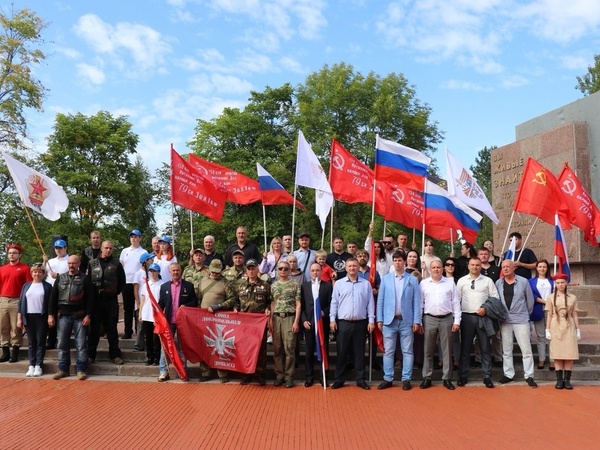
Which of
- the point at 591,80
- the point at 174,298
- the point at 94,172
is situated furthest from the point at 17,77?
the point at 591,80

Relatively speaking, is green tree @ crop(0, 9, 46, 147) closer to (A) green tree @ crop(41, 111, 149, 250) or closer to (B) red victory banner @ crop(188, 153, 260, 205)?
(A) green tree @ crop(41, 111, 149, 250)

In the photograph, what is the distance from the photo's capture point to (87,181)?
29641 millimetres

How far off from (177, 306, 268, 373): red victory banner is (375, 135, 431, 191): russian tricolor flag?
144 inches

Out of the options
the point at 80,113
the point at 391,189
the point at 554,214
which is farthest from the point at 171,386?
the point at 80,113

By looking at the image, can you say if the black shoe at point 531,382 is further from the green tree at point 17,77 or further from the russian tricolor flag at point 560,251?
the green tree at point 17,77

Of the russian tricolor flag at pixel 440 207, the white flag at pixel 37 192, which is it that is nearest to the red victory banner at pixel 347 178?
the russian tricolor flag at pixel 440 207

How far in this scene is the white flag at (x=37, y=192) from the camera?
9071mm

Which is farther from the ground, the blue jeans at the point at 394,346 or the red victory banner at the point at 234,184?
the red victory banner at the point at 234,184

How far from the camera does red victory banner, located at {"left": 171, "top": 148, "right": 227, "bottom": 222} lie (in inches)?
408

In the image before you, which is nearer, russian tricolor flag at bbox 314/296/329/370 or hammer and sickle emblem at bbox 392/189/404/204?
russian tricolor flag at bbox 314/296/329/370

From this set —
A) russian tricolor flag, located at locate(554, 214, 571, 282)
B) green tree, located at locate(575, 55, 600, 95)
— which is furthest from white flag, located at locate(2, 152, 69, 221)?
green tree, located at locate(575, 55, 600, 95)

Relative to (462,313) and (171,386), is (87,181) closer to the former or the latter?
(171,386)

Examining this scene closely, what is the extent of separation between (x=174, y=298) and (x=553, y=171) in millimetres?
10719

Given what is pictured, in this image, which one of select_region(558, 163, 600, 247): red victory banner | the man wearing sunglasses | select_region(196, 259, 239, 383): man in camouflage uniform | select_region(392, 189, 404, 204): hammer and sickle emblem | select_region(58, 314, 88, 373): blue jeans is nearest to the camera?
the man wearing sunglasses
